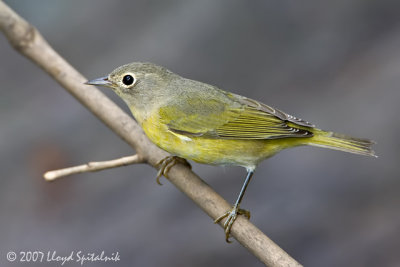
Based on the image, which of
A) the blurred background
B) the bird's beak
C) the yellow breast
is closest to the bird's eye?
the bird's beak

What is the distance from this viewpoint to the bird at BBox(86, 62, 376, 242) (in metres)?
3.82

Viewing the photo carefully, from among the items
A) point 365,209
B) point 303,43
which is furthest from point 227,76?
point 365,209

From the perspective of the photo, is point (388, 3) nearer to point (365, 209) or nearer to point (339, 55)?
point (339, 55)

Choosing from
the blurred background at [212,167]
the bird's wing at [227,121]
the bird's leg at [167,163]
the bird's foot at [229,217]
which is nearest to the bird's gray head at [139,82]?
the bird's wing at [227,121]

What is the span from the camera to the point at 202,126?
12.9 ft

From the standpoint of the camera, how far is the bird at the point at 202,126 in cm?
382

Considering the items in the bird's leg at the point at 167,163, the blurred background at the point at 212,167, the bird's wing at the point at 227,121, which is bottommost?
the bird's leg at the point at 167,163

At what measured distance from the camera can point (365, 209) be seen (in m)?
5.42

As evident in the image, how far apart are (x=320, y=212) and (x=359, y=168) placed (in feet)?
2.03

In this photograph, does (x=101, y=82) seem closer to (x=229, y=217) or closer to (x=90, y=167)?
(x=90, y=167)

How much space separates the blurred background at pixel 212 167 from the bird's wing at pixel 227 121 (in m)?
1.66

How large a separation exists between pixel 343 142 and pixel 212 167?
227cm

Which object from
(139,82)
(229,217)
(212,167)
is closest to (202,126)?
(139,82)

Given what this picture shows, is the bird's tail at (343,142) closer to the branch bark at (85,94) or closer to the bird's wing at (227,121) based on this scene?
the bird's wing at (227,121)
